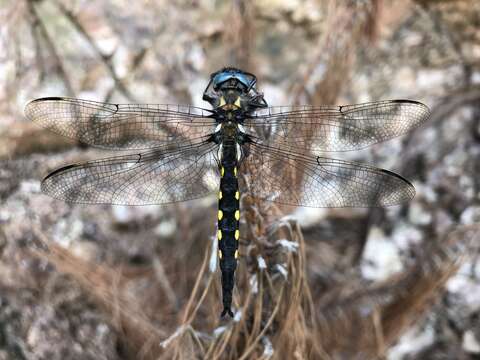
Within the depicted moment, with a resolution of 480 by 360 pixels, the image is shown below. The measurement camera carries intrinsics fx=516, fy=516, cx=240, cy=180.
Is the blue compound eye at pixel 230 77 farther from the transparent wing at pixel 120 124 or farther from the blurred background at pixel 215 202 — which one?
the blurred background at pixel 215 202

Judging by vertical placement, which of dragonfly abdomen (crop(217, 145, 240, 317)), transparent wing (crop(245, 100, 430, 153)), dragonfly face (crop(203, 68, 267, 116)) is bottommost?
dragonfly abdomen (crop(217, 145, 240, 317))

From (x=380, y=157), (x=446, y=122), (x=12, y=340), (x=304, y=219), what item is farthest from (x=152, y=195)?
(x=446, y=122)

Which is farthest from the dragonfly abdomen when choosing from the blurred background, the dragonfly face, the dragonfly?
the blurred background

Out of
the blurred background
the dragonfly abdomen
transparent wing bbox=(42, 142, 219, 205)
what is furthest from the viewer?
the blurred background

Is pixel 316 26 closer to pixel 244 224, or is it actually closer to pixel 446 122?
pixel 446 122

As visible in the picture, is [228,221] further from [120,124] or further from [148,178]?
[120,124]

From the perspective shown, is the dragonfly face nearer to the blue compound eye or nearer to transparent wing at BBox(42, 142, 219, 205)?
the blue compound eye

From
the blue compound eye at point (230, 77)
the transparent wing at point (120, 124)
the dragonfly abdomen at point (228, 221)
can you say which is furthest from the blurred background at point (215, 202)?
the blue compound eye at point (230, 77)
